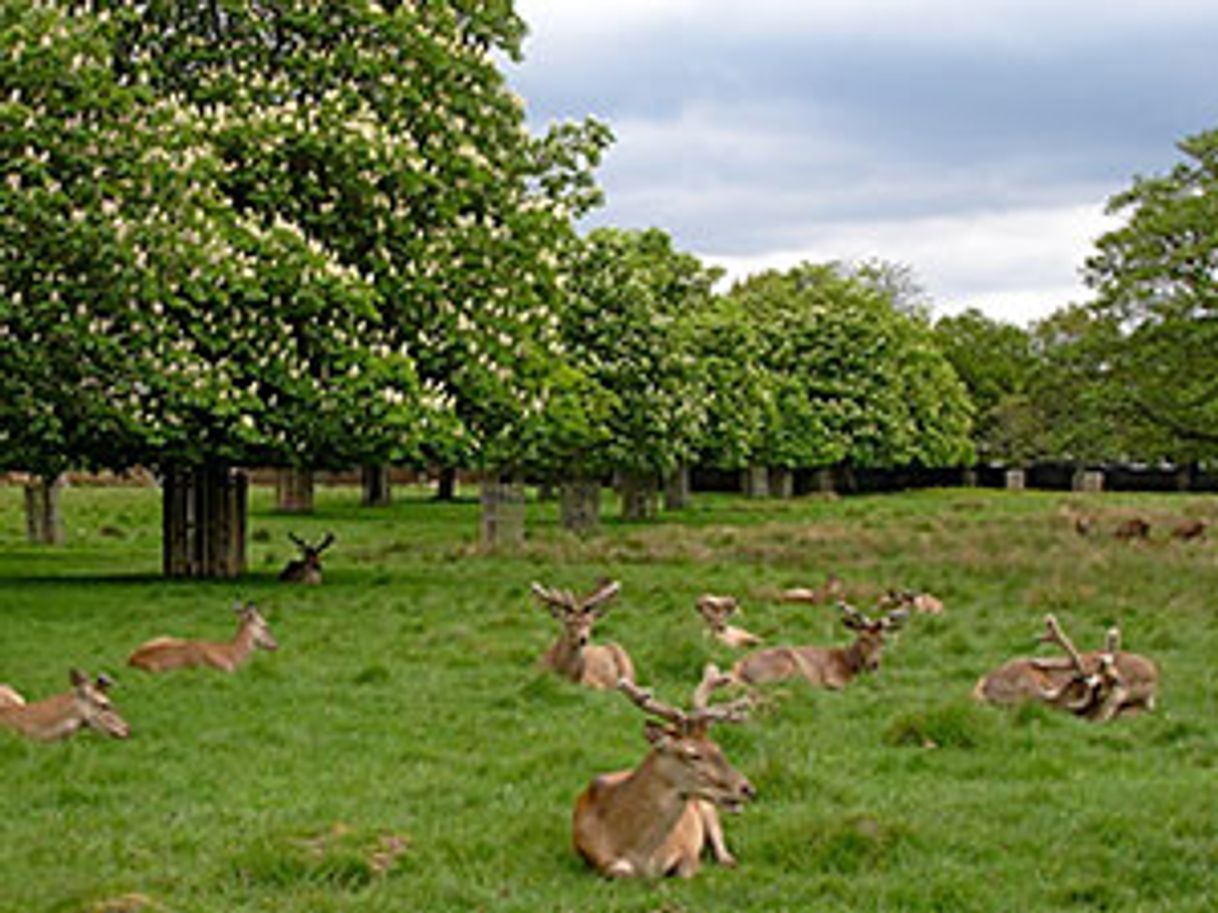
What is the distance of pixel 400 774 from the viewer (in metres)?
11.5

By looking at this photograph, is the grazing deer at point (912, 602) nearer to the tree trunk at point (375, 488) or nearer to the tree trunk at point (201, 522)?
the tree trunk at point (201, 522)

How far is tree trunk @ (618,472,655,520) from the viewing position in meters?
48.7

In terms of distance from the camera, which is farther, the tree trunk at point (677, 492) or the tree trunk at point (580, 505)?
the tree trunk at point (677, 492)

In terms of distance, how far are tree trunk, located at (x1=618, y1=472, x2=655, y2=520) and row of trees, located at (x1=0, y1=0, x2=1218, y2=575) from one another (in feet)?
54.3

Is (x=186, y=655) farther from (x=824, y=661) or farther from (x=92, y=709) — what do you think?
(x=824, y=661)

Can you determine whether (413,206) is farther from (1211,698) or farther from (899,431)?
(899,431)

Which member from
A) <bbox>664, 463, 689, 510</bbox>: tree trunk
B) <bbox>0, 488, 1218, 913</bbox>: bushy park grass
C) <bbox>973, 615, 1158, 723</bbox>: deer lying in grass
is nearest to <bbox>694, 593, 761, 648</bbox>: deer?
<bbox>0, 488, 1218, 913</bbox>: bushy park grass

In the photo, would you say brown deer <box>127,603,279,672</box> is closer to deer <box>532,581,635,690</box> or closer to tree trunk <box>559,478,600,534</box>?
deer <box>532,581,635,690</box>

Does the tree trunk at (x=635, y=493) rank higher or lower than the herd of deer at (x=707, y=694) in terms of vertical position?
higher

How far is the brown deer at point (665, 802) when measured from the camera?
873 centimetres

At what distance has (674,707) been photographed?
1170 centimetres

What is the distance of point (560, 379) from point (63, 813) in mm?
16188

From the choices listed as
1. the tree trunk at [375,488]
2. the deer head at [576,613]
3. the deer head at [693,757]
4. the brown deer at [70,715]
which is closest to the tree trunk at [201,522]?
the deer head at [576,613]

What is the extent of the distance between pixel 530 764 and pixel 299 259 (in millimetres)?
12442
